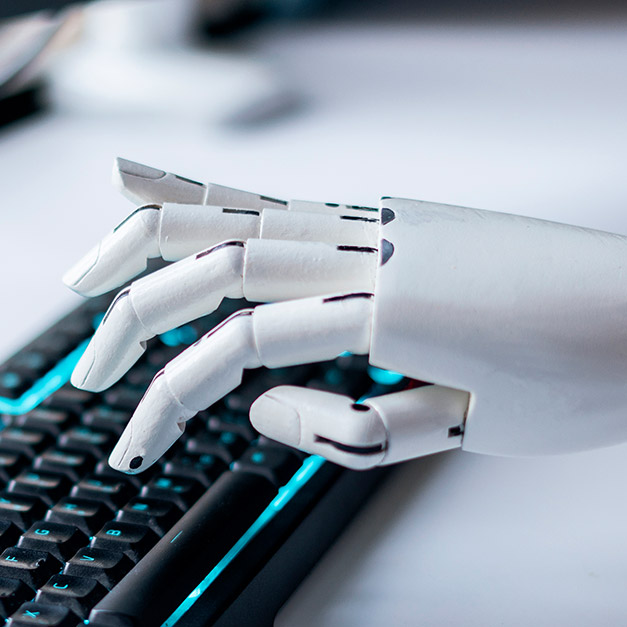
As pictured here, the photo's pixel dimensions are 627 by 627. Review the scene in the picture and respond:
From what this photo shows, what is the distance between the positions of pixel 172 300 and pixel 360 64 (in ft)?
1.80

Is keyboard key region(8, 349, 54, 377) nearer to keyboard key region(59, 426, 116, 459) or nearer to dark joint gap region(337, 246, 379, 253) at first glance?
keyboard key region(59, 426, 116, 459)

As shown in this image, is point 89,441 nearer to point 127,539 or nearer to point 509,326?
point 127,539

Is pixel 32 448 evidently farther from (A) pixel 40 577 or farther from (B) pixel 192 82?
(B) pixel 192 82

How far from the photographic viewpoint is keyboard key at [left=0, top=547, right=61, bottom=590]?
9.7 inches

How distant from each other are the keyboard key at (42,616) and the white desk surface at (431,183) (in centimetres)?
6

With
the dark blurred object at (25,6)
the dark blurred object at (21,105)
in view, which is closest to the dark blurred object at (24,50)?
the dark blurred object at (21,105)

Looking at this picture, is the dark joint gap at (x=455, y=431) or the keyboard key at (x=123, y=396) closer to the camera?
the dark joint gap at (x=455, y=431)

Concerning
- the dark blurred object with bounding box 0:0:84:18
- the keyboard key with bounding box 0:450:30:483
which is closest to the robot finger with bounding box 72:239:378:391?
the keyboard key with bounding box 0:450:30:483

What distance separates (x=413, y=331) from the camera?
0.65 ft

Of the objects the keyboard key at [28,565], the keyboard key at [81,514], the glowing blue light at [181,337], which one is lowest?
the keyboard key at [28,565]

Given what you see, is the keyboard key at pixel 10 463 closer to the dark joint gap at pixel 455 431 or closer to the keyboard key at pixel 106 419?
the keyboard key at pixel 106 419

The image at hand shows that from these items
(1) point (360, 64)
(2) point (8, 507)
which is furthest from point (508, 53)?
(2) point (8, 507)

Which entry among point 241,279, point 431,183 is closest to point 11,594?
point 241,279

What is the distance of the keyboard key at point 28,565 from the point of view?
0.25 metres
